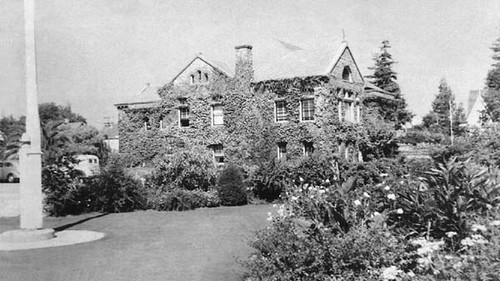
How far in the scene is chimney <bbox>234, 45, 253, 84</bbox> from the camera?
3334 cm

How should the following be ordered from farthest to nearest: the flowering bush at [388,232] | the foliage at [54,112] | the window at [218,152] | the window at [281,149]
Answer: the foliage at [54,112], the window at [218,152], the window at [281,149], the flowering bush at [388,232]

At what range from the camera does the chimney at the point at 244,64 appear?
33344 millimetres

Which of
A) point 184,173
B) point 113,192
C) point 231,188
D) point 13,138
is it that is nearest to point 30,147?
point 113,192

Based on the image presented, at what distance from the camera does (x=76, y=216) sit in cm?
1905

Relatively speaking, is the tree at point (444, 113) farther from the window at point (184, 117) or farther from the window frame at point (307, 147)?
the window at point (184, 117)

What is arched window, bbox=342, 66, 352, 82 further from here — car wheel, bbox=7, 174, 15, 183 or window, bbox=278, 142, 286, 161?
car wheel, bbox=7, 174, 15, 183

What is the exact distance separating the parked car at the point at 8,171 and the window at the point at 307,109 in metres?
26.4

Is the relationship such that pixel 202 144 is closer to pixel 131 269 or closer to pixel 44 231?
pixel 44 231

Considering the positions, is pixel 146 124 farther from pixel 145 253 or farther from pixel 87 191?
pixel 145 253

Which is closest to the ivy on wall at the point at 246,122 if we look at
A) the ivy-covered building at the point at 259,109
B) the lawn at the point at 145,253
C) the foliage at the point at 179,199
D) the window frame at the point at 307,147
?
the ivy-covered building at the point at 259,109

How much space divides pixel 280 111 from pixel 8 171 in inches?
1025

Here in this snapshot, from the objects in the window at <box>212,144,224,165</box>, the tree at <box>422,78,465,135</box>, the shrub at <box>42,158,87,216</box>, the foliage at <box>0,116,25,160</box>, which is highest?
the tree at <box>422,78,465,135</box>

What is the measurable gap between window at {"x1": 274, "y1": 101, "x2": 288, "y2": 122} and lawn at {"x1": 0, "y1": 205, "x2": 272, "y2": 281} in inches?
618

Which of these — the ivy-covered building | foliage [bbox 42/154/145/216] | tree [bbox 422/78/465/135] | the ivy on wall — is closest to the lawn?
foliage [bbox 42/154/145/216]
